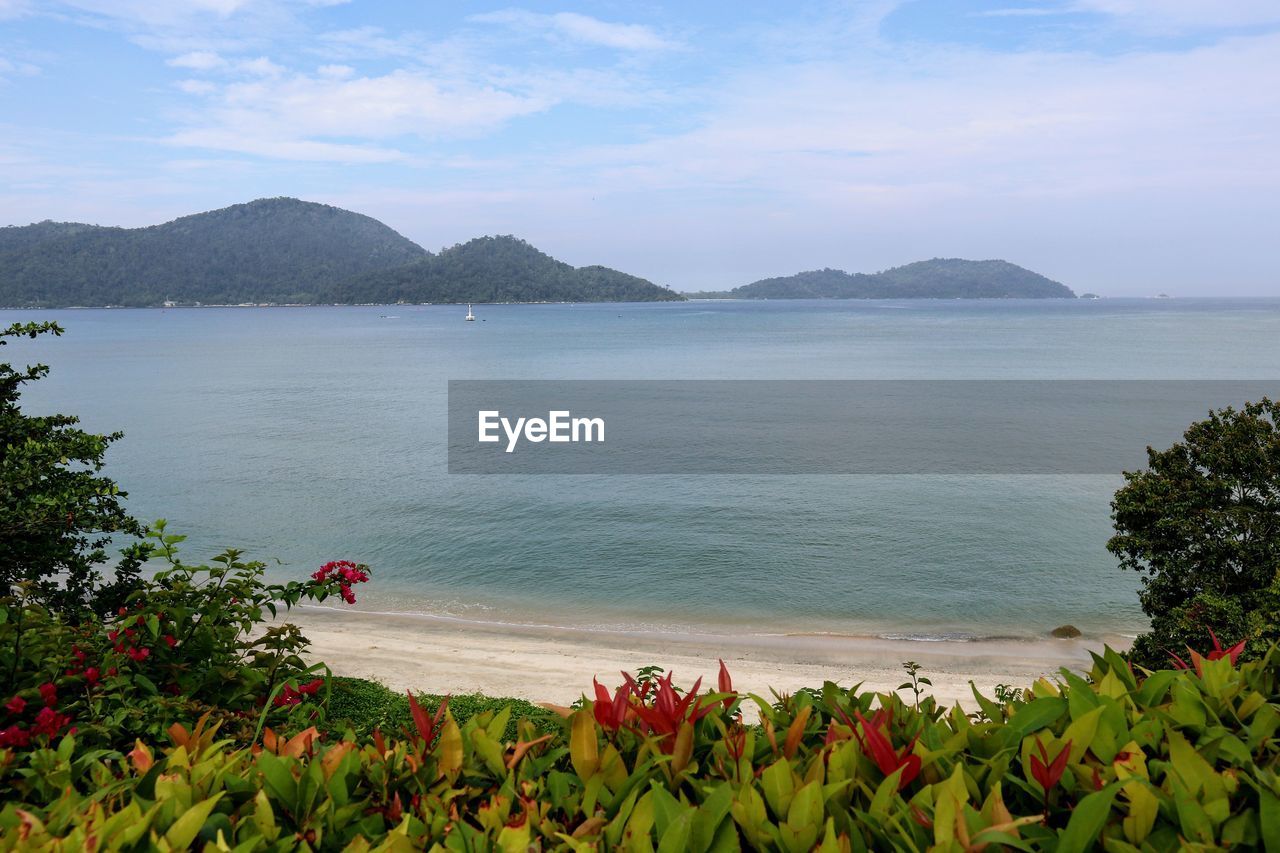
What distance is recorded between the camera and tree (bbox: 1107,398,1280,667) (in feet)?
35.2

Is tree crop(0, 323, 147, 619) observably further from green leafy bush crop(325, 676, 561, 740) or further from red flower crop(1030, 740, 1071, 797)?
red flower crop(1030, 740, 1071, 797)

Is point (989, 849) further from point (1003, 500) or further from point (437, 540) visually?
point (1003, 500)

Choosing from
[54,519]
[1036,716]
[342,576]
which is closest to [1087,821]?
[1036,716]

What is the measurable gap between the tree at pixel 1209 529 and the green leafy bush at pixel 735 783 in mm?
9633

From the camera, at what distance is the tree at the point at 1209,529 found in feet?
35.2

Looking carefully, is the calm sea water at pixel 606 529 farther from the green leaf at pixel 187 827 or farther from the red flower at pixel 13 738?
the green leaf at pixel 187 827

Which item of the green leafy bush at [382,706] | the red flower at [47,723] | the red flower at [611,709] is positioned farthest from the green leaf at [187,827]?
the green leafy bush at [382,706]

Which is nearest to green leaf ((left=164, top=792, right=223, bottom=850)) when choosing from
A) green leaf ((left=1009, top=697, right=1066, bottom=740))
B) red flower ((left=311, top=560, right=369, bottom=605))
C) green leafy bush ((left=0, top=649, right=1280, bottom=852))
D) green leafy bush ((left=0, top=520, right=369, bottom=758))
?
green leafy bush ((left=0, top=649, right=1280, bottom=852))

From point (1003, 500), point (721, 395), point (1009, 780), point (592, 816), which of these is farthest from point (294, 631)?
point (721, 395)

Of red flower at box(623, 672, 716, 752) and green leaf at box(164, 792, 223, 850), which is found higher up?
red flower at box(623, 672, 716, 752)

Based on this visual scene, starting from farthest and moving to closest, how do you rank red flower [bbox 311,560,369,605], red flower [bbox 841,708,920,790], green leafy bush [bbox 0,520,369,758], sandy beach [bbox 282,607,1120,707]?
sandy beach [bbox 282,607,1120,707]
red flower [bbox 311,560,369,605]
green leafy bush [bbox 0,520,369,758]
red flower [bbox 841,708,920,790]

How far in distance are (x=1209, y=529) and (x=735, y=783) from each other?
38.6 feet

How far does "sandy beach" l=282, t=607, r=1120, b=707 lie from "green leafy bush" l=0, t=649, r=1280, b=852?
33.6ft

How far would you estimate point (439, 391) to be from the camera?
6209 cm
